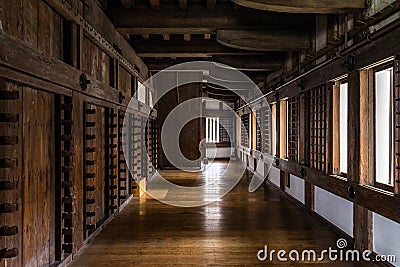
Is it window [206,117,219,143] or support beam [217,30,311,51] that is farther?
window [206,117,219,143]

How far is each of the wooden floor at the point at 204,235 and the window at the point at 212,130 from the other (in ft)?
39.0

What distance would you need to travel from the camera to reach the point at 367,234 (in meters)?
3.97

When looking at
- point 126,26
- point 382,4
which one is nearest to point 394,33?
point 382,4

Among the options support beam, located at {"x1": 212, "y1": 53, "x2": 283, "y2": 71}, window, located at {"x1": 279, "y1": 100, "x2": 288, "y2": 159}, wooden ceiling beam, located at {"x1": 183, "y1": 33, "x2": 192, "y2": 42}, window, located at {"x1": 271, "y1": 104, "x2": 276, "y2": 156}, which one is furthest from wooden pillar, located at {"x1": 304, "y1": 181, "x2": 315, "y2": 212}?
wooden ceiling beam, located at {"x1": 183, "y1": 33, "x2": 192, "y2": 42}

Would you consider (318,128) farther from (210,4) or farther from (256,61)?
(256,61)

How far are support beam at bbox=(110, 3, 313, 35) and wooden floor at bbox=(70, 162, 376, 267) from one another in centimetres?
258

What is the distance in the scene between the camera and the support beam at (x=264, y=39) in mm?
5969

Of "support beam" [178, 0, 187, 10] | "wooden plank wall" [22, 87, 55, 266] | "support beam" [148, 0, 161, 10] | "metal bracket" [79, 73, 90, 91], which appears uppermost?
"support beam" [178, 0, 187, 10]

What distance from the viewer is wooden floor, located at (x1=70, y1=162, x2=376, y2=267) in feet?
13.1

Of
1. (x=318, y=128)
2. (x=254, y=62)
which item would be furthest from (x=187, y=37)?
(x=318, y=128)

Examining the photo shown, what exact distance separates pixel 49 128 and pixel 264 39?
3.52m

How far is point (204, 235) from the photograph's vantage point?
489 centimetres

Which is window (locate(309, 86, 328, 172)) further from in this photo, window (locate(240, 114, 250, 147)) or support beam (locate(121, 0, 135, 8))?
window (locate(240, 114, 250, 147))

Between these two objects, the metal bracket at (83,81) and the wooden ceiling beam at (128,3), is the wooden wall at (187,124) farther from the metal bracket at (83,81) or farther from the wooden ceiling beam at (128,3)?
the metal bracket at (83,81)
